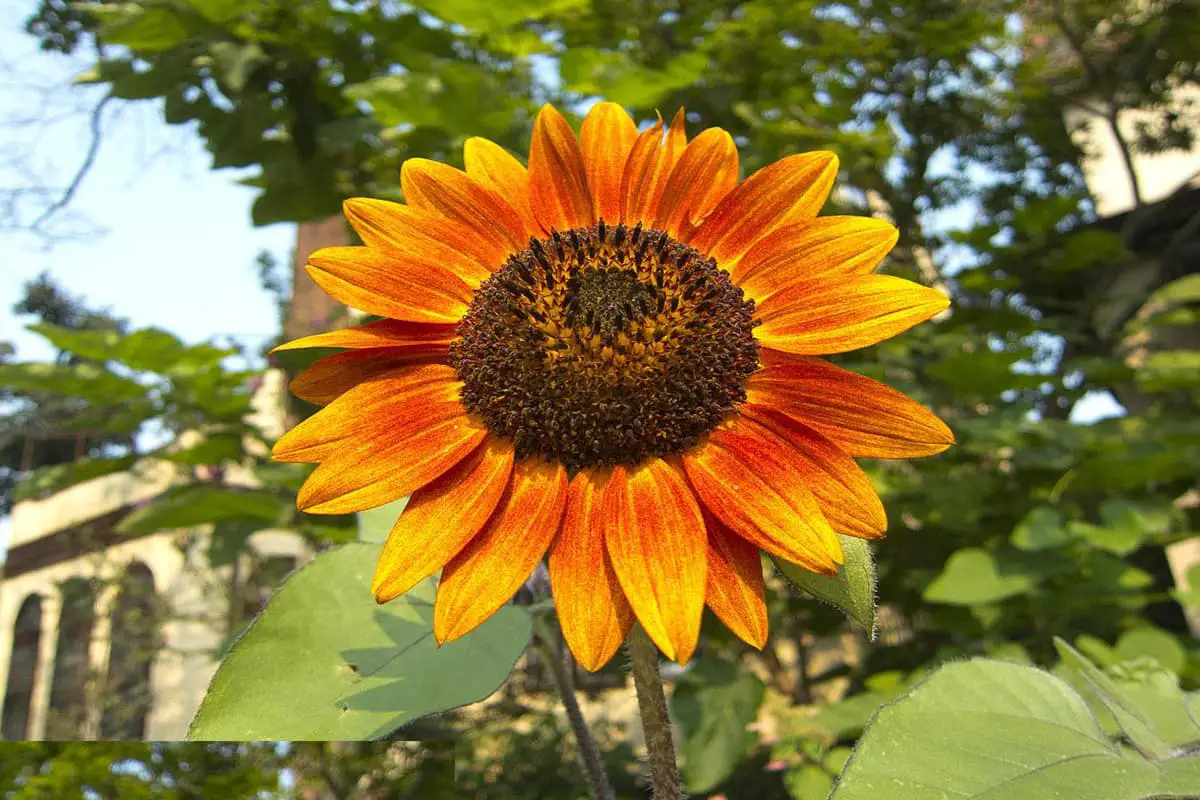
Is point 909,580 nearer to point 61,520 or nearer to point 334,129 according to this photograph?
point 334,129

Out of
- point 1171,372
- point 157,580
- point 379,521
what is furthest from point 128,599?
point 1171,372

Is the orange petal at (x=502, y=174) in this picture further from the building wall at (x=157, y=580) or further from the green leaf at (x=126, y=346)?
the green leaf at (x=126, y=346)

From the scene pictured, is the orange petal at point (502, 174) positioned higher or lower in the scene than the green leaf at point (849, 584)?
higher

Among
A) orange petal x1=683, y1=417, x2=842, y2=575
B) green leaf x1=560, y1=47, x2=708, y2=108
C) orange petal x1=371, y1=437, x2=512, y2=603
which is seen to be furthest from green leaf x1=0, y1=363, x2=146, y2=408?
orange petal x1=683, y1=417, x2=842, y2=575

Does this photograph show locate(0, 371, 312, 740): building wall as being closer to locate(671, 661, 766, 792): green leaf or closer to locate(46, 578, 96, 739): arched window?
locate(46, 578, 96, 739): arched window

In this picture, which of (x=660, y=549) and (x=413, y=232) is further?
(x=413, y=232)

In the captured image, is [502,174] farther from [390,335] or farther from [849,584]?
[849,584]

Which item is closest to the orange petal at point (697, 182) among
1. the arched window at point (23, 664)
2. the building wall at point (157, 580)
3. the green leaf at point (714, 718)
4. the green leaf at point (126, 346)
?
the building wall at point (157, 580)
